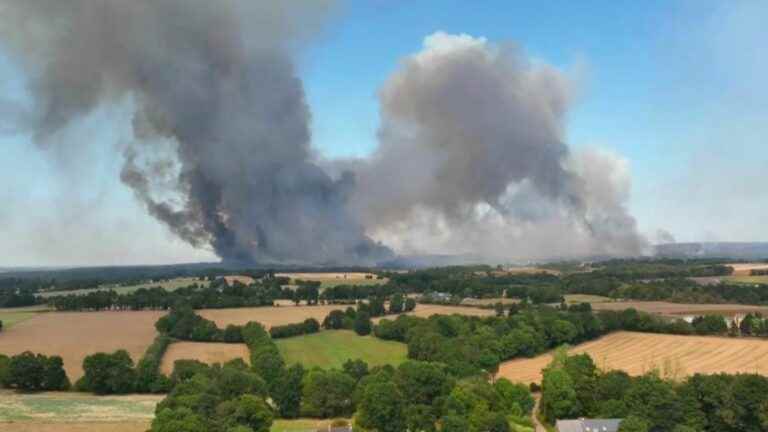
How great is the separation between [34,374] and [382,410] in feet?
77.0

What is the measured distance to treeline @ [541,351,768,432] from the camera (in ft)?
105

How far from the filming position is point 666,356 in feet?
163

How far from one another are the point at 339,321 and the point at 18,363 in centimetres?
3076

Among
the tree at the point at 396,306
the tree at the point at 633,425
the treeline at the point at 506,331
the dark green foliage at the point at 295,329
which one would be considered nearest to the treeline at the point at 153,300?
the tree at the point at 396,306

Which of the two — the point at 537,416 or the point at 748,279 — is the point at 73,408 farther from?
the point at 748,279

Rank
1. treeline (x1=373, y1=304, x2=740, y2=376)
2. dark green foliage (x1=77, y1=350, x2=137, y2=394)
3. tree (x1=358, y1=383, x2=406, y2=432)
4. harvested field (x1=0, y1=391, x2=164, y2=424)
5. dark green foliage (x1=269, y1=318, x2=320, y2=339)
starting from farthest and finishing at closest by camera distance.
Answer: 1. dark green foliage (x1=269, y1=318, x2=320, y2=339)
2. treeline (x1=373, y1=304, x2=740, y2=376)
3. dark green foliage (x1=77, y1=350, x2=137, y2=394)
4. harvested field (x1=0, y1=391, x2=164, y2=424)
5. tree (x1=358, y1=383, x2=406, y2=432)

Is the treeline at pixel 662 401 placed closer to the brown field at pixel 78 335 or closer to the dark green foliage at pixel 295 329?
the dark green foliage at pixel 295 329

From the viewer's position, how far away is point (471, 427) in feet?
102

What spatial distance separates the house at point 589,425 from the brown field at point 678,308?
37.8 metres

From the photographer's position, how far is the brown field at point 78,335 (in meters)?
51.2

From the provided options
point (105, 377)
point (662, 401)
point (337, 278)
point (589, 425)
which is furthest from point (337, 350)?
point (337, 278)

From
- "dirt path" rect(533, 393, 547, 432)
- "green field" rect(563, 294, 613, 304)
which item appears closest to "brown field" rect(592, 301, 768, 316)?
"green field" rect(563, 294, 613, 304)

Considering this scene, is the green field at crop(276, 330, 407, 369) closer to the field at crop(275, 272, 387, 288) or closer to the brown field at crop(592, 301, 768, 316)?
the brown field at crop(592, 301, 768, 316)

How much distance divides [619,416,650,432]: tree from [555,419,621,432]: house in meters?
1.14
